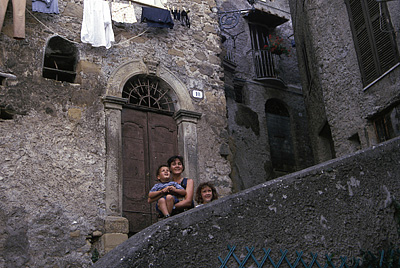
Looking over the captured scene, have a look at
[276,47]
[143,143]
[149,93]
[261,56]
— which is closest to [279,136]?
[261,56]

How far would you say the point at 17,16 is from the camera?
7566 millimetres

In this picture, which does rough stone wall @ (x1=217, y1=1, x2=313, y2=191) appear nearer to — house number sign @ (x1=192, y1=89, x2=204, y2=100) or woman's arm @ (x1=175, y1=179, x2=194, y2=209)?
house number sign @ (x1=192, y1=89, x2=204, y2=100)

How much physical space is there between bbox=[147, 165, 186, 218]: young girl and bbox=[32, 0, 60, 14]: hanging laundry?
395 centimetres

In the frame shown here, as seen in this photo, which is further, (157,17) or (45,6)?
(157,17)

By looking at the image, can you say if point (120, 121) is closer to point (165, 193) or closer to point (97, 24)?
point (97, 24)

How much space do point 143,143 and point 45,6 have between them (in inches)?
105

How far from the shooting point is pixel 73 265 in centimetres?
684

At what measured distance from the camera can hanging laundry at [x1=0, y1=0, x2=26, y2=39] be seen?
296 inches

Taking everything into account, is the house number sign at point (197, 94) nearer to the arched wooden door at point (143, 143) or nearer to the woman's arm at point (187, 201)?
the arched wooden door at point (143, 143)

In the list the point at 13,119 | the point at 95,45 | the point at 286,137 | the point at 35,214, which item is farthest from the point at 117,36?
the point at 286,137

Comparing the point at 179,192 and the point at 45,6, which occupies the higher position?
the point at 45,6

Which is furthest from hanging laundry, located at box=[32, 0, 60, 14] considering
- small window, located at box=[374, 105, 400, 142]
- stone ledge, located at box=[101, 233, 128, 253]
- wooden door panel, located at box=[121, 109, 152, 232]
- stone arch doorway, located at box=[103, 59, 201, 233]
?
small window, located at box=[374, 105, 400, 142]

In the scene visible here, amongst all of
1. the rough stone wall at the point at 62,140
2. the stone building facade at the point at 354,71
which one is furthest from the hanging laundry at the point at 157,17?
the stone building facade at the point at 354,71

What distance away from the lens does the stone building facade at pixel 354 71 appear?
27.3 feet
